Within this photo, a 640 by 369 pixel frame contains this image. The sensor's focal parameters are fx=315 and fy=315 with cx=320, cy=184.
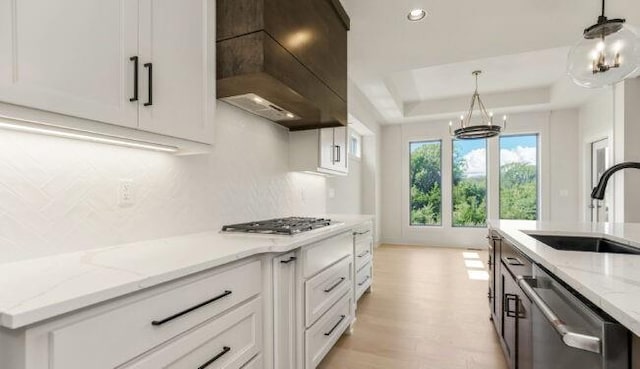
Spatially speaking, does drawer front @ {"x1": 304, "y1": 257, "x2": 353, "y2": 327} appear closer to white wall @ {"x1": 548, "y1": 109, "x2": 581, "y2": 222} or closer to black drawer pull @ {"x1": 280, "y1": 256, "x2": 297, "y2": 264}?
black drawer pull @ {"x1": 280, "y1": 256, "x2": 297, "y2": 264}

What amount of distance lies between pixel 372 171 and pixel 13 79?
5860 millimetres

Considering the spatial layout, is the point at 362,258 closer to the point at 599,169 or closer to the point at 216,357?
the point at 216,357

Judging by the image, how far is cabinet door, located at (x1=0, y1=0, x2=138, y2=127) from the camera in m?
0.86

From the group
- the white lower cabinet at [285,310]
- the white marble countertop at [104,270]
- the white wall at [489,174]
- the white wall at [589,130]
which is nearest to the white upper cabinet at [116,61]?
the white marble countertop at [104,270]

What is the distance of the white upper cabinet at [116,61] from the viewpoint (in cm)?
88

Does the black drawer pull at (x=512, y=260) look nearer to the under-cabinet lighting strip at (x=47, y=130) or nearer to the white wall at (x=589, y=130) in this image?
the under-cabinet lighting strip at (x=47, y=130)

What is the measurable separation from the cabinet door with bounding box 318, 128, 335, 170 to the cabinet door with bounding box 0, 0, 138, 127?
172cm

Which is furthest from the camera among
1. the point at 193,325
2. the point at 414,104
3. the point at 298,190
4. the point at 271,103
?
the point at 414,104

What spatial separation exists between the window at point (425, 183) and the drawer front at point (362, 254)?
3.71m

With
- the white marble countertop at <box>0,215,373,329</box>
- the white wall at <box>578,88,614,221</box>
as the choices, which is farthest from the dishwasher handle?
the white wall at <box>578,88,614,221</box>

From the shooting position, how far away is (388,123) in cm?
682

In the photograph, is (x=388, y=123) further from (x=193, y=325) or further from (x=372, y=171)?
(x=193, y=325)

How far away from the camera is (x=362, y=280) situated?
3.17 m

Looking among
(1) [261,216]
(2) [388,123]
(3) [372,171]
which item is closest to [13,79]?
(1) [261,216]
